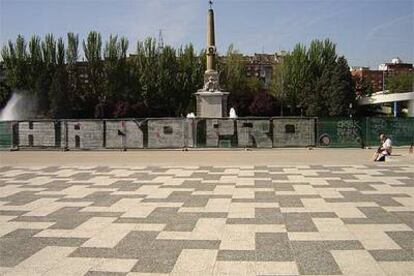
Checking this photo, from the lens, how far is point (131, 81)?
232ft

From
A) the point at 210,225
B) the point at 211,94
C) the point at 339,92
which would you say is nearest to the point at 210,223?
the point at 210,225

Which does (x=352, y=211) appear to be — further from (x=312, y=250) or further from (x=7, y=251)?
(x=7, y=251)

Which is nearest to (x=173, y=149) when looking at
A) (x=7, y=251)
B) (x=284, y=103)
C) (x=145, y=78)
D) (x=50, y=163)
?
(x=50, y=163)

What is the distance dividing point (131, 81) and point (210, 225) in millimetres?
63072

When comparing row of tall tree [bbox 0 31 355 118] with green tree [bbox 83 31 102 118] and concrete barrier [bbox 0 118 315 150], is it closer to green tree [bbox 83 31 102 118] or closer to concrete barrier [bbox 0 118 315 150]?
green tree [bbox 83 31 102 118]

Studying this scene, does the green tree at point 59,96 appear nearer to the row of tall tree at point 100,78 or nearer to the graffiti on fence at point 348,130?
the row of tall tree at point 100,78

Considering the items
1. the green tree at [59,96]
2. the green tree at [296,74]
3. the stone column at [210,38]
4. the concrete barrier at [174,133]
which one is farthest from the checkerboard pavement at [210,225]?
the green tree at [296,74]

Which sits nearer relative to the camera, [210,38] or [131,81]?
[210,38]

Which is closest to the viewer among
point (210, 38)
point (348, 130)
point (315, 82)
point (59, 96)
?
point (348, 130)

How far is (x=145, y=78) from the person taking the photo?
231 feet

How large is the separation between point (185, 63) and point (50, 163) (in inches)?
2042

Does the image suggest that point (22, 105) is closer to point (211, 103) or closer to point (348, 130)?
point (211, 103)

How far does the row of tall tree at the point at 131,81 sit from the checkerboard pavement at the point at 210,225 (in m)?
54.7

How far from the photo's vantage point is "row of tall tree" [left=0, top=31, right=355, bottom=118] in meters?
68.8
